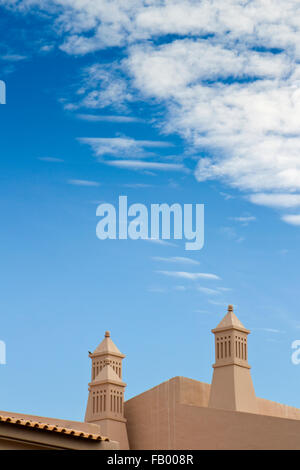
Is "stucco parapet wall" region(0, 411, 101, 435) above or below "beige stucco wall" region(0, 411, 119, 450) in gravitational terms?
above

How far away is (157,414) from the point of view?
33031 millimetres

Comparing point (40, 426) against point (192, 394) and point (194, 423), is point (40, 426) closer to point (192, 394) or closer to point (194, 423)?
point (194, 423)

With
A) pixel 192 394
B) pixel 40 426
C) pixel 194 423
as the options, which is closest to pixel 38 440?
pixel 40 426

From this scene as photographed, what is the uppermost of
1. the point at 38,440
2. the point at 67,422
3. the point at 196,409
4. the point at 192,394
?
the point at 192,394

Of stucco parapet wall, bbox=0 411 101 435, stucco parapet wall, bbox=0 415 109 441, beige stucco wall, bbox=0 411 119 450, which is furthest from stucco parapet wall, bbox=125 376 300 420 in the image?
stucco parapet wall, bbox=0 415 109 441

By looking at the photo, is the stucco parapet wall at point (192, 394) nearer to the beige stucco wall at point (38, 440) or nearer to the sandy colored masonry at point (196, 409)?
the sandy colored masonry at point (196, 409)

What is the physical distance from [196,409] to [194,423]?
21.3 inches

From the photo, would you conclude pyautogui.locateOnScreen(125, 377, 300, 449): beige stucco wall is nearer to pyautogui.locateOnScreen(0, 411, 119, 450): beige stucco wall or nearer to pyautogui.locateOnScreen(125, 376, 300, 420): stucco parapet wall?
pyautogui.locateOnScreen(125, 376, 300, 420): stucco parapet wall

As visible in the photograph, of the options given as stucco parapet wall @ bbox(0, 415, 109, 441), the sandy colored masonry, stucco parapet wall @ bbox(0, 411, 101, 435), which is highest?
the sandy colored masonry

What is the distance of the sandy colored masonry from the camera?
29969 mm

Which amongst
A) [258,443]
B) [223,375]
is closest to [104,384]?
[223,375]

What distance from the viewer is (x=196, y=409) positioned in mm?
31734

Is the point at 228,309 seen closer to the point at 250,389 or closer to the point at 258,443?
the point at 250,389

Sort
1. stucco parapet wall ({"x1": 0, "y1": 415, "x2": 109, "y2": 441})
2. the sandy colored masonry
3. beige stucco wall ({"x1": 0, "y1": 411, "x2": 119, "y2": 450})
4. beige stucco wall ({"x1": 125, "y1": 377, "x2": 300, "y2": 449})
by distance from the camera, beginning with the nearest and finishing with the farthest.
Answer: stucco parapet wall ({"x1": 0, "y1": 415, "x2": 109, "y2": 441})
beige stucco wall ({"x1": 0, "y1": 411, "x2": 119, "y2": 450})
beige stucco wall ({"x1": 125, "y1": 377, "x2": 300, "y2": 449})
the sandy colored masonry
